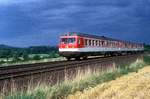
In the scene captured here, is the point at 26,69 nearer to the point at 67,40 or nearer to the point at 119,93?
the point at 119,93

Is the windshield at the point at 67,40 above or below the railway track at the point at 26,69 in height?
above

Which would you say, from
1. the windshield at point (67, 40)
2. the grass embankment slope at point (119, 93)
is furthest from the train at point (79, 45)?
the grass embankment slope at point (119, 93)

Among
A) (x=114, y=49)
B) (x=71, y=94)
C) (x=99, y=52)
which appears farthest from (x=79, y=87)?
(x=114, y=49)

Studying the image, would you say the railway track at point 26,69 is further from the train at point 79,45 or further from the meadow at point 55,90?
the train at point 79,45

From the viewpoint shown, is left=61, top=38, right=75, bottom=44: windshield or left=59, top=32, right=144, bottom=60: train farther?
left=61, top=38, right=75, bottom=44: windshield

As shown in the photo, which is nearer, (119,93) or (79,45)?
(119,93)

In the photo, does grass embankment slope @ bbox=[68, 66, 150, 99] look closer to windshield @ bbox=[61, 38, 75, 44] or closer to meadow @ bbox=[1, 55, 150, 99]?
meadow @ bbox=[1, 55, 150, 99]

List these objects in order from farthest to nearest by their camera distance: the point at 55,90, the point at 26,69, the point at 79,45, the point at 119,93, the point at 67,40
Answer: the point at 67,40 < the point at 79,45 < the point at 26,69 < the point at 55,90 < the point at 119,93

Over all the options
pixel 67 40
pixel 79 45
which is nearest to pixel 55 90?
pixel 79 45

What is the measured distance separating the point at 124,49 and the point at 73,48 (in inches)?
1149

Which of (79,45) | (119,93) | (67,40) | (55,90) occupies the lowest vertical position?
(119,93)

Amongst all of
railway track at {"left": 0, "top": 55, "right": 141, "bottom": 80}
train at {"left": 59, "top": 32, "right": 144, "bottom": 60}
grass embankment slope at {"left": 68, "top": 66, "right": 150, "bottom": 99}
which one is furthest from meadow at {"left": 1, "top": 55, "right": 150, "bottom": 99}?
train at {"left": 59, "top": 32, "right": 144, "bottom": 60}

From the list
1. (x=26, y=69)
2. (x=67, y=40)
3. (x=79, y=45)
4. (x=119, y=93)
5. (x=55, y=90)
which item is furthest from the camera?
(x=67, y=40)

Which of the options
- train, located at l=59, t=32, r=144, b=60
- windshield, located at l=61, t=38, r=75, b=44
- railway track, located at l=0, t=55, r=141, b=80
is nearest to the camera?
railway track, located at l=0, t=55, r=141, b=80
